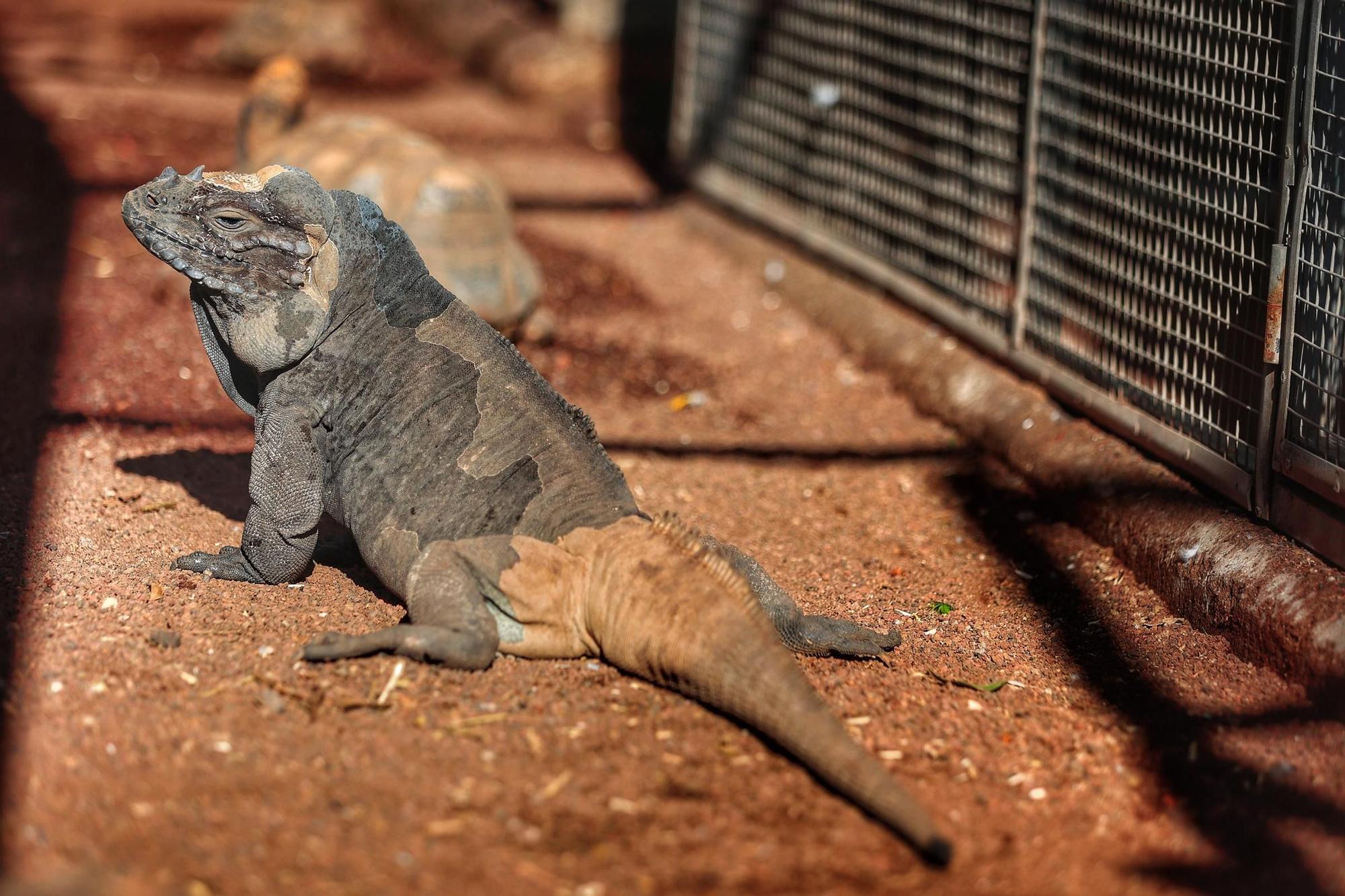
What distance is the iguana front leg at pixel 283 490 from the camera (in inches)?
179

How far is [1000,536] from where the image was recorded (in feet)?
19.1

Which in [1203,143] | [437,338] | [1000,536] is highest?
[1203,143]

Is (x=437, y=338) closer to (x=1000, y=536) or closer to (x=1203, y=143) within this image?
(x=1000, y=536)

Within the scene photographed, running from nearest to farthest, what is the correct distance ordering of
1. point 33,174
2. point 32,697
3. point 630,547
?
point 32,697 → point 630,547 → point 33,174

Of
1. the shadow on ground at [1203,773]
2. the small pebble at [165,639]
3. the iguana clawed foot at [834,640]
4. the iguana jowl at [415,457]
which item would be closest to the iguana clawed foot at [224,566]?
the iguana jowl at [415,457]

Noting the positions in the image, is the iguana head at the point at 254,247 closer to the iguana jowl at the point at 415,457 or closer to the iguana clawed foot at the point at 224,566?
the iguana jowl at the point at 415,457

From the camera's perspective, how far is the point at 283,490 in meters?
4.56

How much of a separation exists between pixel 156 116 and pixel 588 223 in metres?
3.61

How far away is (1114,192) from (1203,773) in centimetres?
302

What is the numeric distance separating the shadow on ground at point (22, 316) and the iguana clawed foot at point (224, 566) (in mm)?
515

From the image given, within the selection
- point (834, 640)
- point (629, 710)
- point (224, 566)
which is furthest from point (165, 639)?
point (834, 640)

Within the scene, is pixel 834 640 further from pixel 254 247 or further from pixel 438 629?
pixel 254 247

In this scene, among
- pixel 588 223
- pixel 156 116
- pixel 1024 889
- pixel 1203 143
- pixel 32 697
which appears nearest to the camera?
pixel 1024 889

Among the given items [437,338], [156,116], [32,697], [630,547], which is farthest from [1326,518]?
[156,116]
